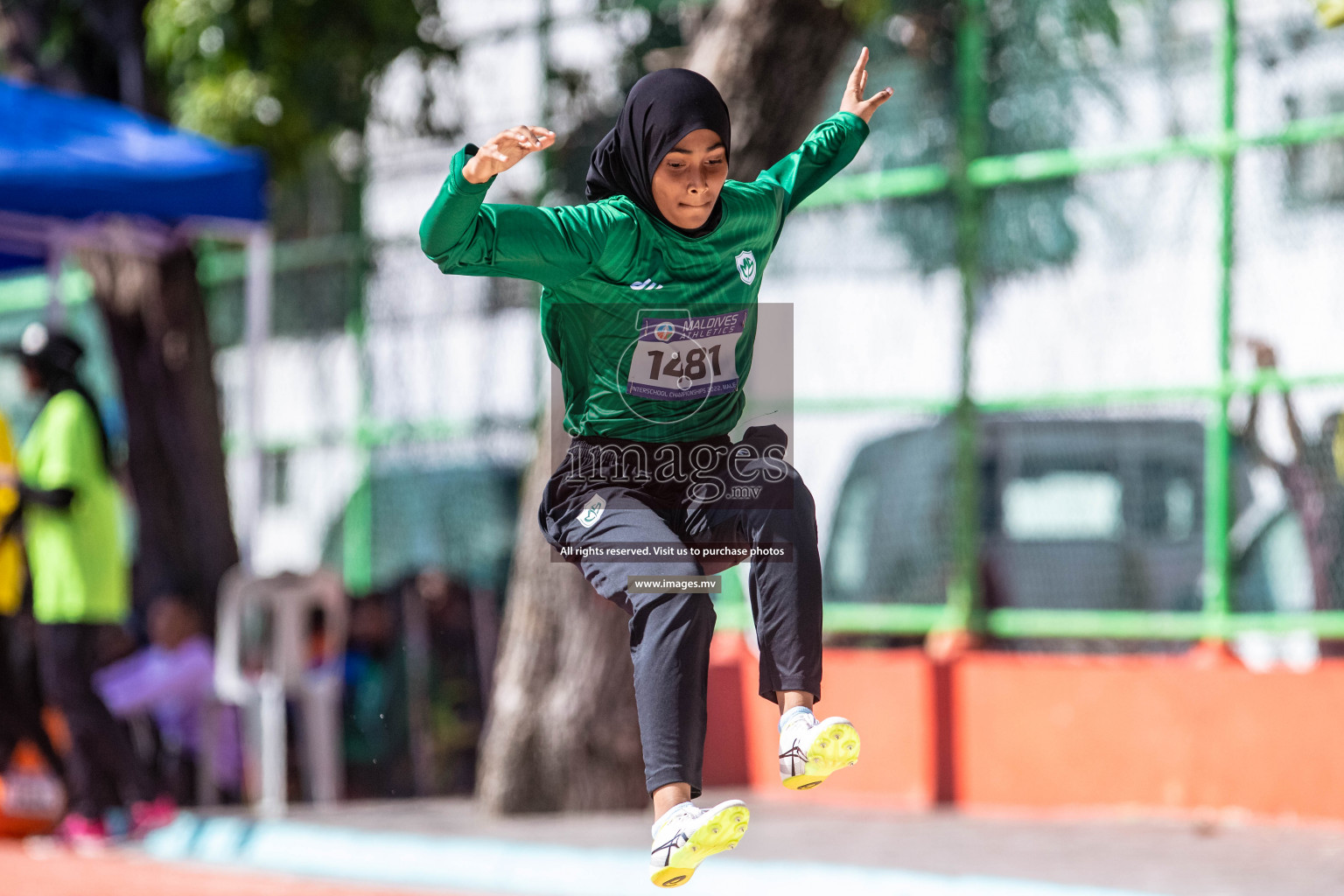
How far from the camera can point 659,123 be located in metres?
2.17

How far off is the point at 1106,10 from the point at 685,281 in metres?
6.01

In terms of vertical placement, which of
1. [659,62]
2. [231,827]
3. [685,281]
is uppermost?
[659,62]

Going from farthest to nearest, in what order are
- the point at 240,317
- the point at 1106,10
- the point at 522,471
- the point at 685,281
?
1. the point at 240,317
2. the point at 522,471
3. the point at 1106,10
4. the point at 685,281

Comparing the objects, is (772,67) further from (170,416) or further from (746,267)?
(170,416)

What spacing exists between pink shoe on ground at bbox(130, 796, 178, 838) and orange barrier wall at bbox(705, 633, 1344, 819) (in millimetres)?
2486

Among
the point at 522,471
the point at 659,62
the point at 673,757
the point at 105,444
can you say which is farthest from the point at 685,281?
the point at 522,471

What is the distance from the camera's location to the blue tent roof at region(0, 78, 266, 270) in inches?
326

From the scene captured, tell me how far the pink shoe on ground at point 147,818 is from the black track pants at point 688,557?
610 cm

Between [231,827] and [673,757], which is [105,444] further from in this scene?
[673,757]

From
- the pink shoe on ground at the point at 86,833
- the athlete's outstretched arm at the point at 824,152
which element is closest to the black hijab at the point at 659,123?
the athlete's outstretched arm at the point at 824,152

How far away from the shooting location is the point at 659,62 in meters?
6.95

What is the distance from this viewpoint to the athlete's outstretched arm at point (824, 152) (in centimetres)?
259

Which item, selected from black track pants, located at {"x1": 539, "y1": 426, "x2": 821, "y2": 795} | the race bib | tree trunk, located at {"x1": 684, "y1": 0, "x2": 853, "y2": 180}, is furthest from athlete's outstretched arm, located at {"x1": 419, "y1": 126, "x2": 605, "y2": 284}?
tree trunk, located at {"x1": 684, "y1": 0, "x2": 853, "y2": 180}

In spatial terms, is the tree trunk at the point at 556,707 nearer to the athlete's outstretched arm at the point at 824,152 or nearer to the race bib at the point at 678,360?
Answer: the athlete's outstretched arm at the point at 824,152
